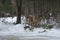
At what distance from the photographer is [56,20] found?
1373cm

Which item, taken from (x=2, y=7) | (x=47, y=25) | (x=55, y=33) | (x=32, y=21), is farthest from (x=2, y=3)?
(x=55, y=33)

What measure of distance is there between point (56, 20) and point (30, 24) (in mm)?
1804

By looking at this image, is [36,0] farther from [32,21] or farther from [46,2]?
[32,21]

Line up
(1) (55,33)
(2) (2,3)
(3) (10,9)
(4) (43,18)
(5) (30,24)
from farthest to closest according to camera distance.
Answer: (3) (10,9), (2) (2,3), (4) (43,18), (5) (30,24), (1) (55,33)

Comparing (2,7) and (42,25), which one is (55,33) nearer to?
(42,25)

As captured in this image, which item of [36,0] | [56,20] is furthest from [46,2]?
[56,20]

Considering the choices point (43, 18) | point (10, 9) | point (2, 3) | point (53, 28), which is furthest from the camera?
point (10, 9)

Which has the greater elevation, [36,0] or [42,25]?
[36,0]

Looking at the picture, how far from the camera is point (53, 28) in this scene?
12031mm

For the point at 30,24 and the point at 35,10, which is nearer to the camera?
the point at 30,24

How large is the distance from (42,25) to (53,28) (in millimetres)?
936

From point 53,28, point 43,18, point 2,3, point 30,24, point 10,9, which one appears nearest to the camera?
point 53,28

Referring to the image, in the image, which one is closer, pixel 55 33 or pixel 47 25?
pixel 55 33

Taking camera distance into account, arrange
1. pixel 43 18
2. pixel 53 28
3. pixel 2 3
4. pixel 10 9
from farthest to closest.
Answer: pixel 10 9, pixel 2 3, pixel 43 18, pixel 53 28
